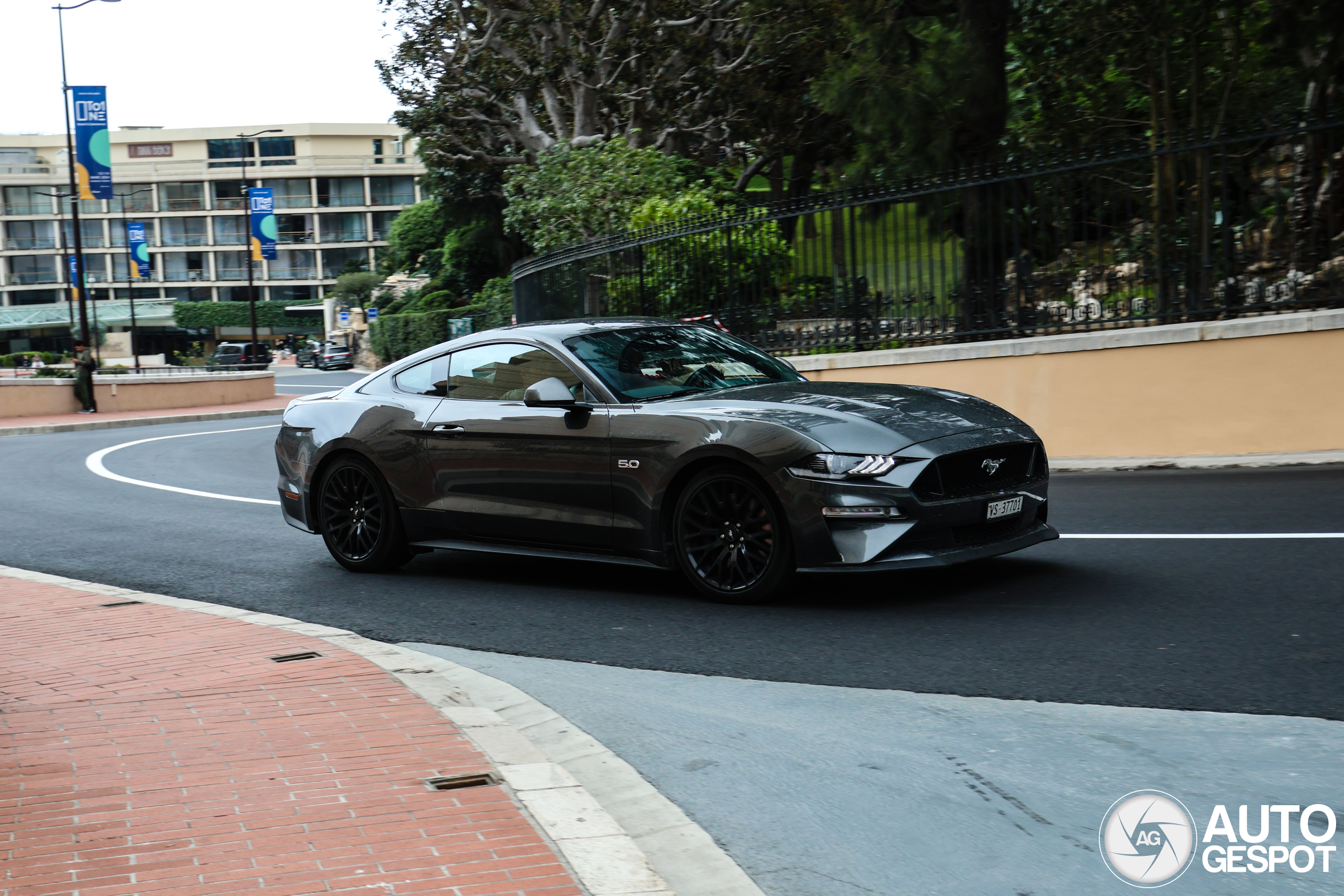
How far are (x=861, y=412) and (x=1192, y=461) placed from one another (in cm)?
579

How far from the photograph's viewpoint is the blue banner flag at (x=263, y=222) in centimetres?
5178

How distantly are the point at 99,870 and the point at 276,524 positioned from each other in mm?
7940

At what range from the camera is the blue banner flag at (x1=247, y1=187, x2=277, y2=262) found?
170 ft

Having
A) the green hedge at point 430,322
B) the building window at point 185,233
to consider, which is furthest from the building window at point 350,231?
the green hedge at point 430,322

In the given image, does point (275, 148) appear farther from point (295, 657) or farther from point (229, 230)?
point (295, 657)

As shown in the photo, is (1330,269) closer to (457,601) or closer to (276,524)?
(457,601)

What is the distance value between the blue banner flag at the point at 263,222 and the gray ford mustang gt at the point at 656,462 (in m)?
45.3

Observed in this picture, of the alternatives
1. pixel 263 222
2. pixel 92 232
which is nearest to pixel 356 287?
pixel 92 232

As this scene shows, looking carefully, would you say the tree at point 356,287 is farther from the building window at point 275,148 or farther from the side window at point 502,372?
the side window at point 502,372

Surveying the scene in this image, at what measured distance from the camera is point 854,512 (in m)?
6.27

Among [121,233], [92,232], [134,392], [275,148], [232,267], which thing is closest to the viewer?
[134,392]

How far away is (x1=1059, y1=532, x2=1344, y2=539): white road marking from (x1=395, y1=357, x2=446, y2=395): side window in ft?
12.9

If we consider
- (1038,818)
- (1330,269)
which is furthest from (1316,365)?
(1038,818)

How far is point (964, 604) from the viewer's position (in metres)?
6.61
